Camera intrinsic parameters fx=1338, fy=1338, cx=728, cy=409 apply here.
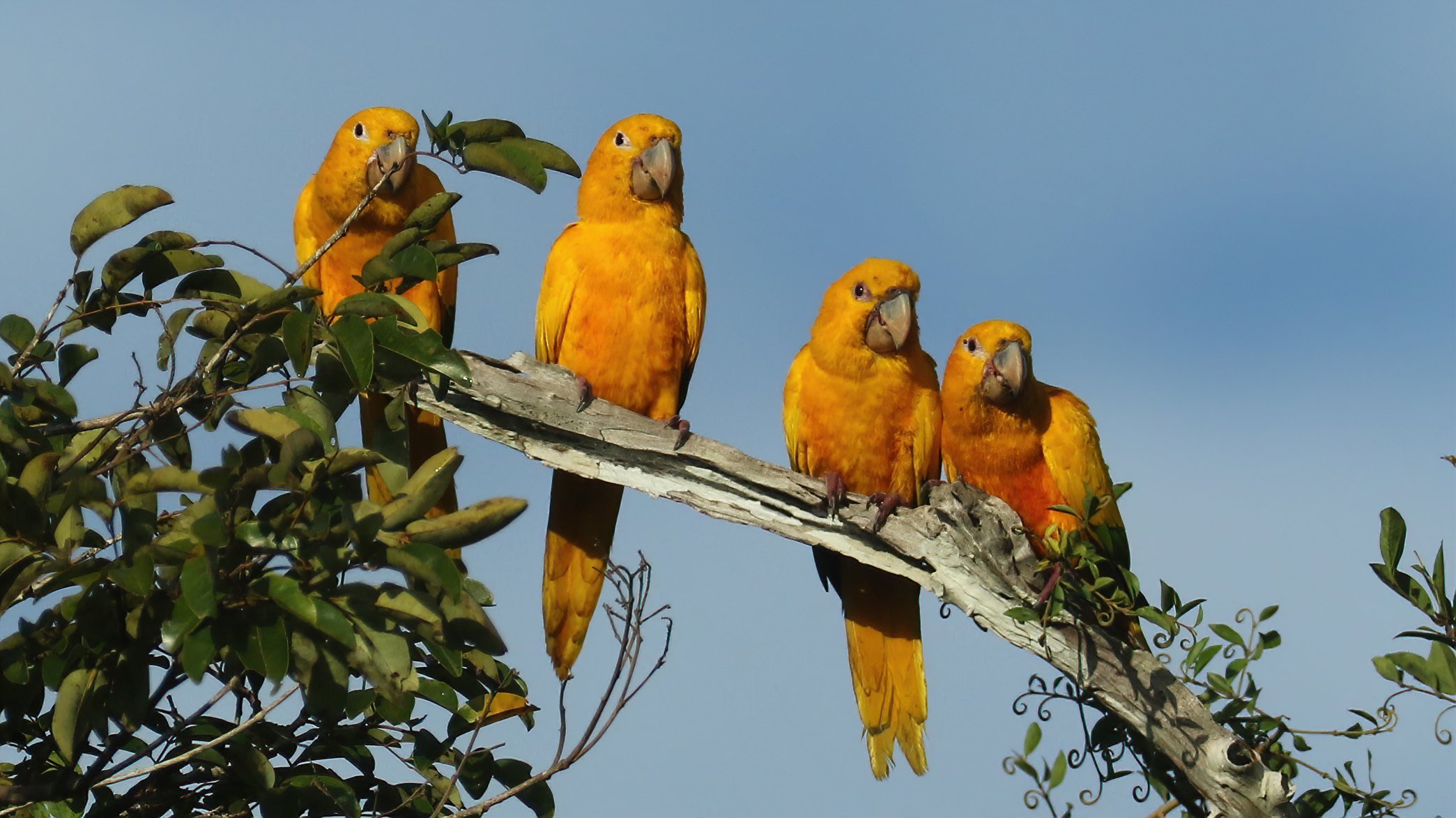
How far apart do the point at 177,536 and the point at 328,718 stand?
2.26 ft

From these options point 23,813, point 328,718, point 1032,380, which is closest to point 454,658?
point 328,718

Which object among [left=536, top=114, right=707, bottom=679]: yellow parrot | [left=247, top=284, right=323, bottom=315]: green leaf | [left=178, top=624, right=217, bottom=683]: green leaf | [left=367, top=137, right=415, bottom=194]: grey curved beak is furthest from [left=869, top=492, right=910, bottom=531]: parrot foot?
[left=178, top=624, right=217, bottom=683]: green leaf

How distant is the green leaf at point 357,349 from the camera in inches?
126

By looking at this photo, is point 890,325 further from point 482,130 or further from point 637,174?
point 482,130

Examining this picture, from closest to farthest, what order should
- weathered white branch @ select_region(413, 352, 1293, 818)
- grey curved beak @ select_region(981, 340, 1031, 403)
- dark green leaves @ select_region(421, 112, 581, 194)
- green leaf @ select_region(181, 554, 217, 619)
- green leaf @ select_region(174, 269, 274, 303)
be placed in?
1. green leaf @ select_region(181, 554, 217, 619)
2. green leaf @ select_region(174, 269, 274, 303)
3. dark green leaves @ select_region(421, 112, 581, 194)
4. weathered white branch @ select_region(413, 352, 1293, 818)
5. grey curved beak @ select_region(981, 340, 1031, 403)

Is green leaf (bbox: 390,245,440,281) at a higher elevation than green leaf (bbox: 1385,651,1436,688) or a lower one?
higher

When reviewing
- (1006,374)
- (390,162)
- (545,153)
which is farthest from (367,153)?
(1006,374)

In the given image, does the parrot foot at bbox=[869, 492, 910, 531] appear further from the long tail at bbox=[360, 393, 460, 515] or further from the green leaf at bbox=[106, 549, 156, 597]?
the green leaf at bbox=[106, 549, 156, 597]

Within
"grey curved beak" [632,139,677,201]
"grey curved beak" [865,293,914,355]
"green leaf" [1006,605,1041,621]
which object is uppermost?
"grey curved beak" [632,139,677,201]

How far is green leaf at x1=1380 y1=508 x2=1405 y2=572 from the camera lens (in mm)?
3668

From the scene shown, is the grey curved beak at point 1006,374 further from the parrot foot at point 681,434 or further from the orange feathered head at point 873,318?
the parrot foot at point 681,434

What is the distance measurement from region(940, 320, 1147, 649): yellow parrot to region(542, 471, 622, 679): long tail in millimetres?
1424

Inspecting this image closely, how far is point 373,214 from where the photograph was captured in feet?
17.6

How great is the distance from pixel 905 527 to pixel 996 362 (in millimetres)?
984
